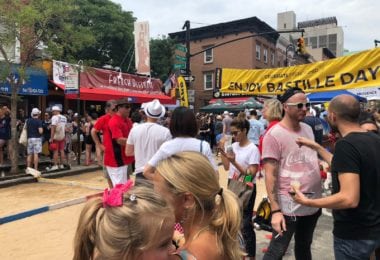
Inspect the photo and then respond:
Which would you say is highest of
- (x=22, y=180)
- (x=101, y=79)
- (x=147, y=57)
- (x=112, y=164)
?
(x=147, y=57)

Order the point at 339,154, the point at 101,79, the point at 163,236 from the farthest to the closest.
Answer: the point at 101,79 < the point at 339,154 < the point at 163,236

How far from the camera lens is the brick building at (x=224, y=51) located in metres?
35.3

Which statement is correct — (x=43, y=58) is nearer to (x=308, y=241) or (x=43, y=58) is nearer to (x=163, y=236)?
(x=308, y=241)

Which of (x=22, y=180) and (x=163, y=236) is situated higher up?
(x=163, y=236)

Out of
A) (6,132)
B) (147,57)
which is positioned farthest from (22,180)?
(147,57)

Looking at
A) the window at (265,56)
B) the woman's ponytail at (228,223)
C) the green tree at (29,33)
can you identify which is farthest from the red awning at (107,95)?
the window at (265,56)

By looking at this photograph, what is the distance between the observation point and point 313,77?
5176 millimetres

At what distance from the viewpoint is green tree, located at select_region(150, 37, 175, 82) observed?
33531 mm

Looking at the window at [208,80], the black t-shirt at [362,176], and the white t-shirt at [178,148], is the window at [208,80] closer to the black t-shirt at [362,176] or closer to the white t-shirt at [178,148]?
the white t-shirt at [178,148]

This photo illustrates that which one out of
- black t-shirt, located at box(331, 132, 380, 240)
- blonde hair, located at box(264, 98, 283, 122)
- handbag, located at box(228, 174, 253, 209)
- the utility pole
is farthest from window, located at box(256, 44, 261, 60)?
black t-shirt, located at box(331, 132, 380, 240)

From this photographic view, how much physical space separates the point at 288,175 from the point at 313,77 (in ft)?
7.54

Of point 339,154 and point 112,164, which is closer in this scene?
point 339,154

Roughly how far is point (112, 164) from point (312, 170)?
11.0 feet

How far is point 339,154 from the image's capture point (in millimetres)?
2580
